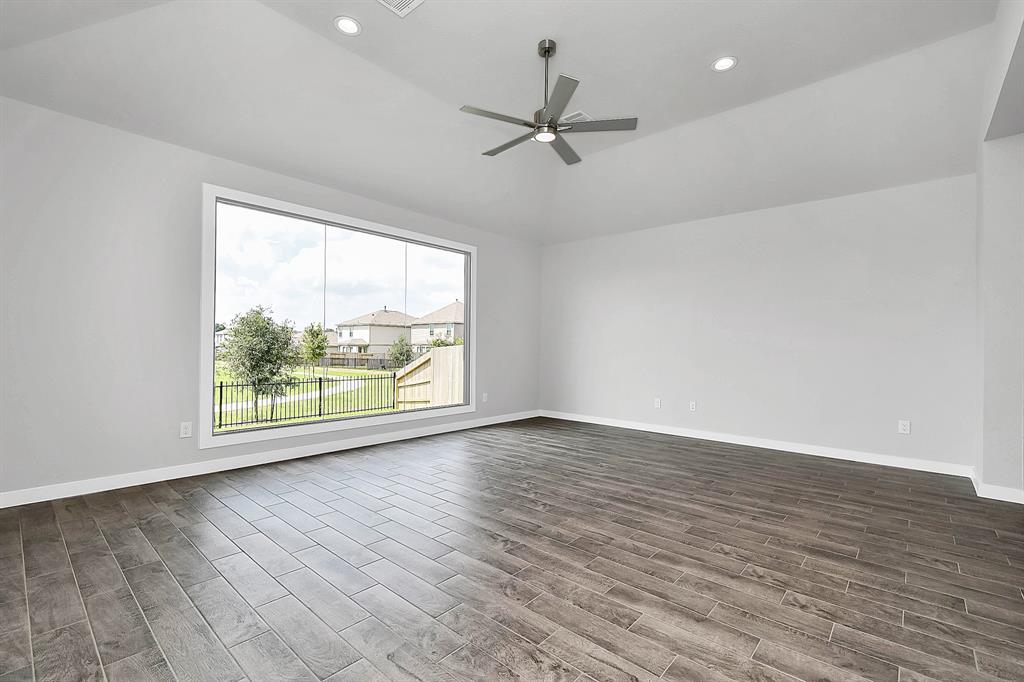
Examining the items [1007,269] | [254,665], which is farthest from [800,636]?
[1007,269]

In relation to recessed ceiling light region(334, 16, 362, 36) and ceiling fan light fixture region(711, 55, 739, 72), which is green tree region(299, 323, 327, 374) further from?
ceiling fan light fixture region(711, 55, 739, 72)

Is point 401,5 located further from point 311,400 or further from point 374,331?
point 311,400

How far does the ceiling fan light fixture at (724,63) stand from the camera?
3.60 m

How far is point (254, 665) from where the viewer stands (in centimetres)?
161

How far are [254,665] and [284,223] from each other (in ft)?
13.4

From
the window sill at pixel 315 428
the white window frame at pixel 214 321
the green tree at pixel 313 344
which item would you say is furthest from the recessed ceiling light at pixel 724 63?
the window sill at pixel 315 428

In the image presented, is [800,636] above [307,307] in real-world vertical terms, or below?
below

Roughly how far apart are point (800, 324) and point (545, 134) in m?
3.68

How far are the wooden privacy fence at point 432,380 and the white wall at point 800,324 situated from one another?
5.97 feet

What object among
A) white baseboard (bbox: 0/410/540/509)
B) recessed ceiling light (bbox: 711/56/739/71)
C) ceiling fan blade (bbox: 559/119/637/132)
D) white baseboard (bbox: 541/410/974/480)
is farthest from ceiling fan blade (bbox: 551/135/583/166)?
white baseboard (bbox: 541/410/974/480)

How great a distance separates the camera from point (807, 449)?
5.05 metres

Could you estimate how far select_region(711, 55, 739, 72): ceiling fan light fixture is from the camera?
360cm

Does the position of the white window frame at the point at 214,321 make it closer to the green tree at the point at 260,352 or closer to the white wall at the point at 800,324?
the green tree at the point at 260,352

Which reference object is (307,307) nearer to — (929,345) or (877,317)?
(877,317)
